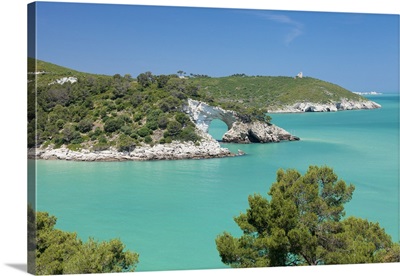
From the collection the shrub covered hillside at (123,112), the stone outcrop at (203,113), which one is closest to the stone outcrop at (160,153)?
the shrub covered hillside at (123,112)

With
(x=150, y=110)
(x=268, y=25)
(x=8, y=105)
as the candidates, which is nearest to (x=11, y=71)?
(x=8, y=105)

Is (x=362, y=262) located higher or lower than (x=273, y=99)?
lower

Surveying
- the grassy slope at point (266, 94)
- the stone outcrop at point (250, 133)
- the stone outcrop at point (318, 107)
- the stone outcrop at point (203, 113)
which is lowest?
the stone outcrop at point (250, 133)

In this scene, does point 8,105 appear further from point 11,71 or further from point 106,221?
point 106,221

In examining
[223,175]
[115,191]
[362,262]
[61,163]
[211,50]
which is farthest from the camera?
[61,163]

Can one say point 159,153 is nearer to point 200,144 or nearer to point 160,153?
point 160,153

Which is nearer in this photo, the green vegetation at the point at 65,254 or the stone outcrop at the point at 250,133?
the green vegetation at the point at 65,254

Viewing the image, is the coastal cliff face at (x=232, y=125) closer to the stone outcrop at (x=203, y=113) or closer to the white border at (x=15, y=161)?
the stone outcrop at (x=203, y=113)
